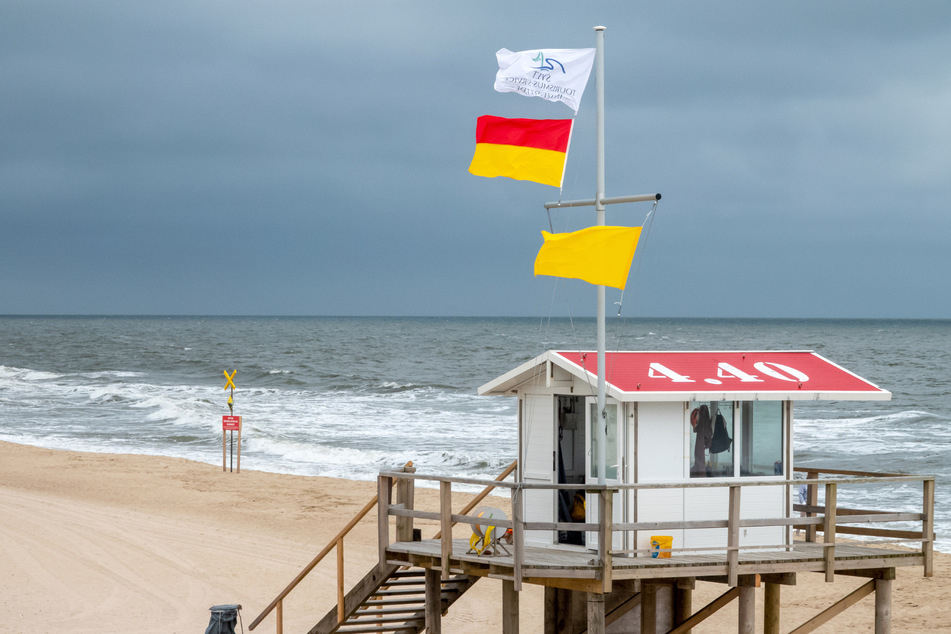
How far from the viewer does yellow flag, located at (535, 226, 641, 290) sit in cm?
1134

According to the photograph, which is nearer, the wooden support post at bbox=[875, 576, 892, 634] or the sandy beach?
the wooden support post at bbox=[875, 576, 892, 634]

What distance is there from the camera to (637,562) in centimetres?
1163

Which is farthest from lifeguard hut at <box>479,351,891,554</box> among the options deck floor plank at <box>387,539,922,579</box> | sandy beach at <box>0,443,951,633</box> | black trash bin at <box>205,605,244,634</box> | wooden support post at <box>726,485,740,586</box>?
sandy beach at <box>0,443,951,633</box>

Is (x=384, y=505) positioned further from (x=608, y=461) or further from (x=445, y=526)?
(x=608, y=461)

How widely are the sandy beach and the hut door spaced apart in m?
7.45

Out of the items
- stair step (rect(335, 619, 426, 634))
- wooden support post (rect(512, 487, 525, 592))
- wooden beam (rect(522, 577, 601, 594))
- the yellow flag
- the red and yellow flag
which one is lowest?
stair step (rect(335, 619, 426, 634))

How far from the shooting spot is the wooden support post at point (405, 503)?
12.9 m

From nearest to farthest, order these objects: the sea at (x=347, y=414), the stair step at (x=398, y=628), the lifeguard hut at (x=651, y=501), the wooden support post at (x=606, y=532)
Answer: the wooden support post at (x=606, y=532) → the lifeguard hut at (x=651, y=501) → the stair step at (x=398, y=628) → the sea at (x=347, y=414)

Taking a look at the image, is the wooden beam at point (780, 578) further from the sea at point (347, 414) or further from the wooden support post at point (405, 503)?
the wooden support post at point (405, 503)

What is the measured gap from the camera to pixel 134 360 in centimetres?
9512

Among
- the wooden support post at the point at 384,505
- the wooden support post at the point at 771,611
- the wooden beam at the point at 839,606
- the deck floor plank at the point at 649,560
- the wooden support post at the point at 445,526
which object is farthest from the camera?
the wooden support post at the point at 771,611

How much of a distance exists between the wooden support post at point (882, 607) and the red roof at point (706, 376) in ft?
7.38

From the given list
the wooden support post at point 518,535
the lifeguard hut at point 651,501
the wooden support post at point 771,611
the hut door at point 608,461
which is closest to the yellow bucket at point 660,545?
the lifeguard hut at point 651,501

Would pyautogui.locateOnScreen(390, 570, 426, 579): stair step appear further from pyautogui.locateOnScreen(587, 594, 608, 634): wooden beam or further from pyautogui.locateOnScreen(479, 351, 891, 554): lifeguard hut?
pyautogui.locateOnScreen(587, 594, 608, 634): wooden beam
